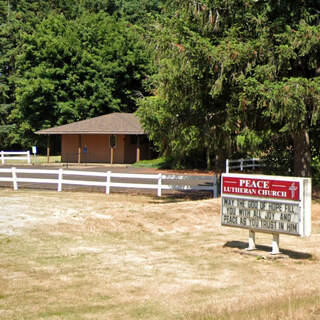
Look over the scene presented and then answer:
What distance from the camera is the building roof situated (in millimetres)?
45656

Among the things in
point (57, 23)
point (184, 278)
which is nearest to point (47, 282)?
point (184, 278)

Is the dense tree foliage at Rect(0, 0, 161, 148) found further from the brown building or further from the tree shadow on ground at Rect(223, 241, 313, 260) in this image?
the tree shadow on ground at Rect(223, 241, 313, 260)

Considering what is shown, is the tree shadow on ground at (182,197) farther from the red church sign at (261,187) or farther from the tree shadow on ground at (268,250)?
the red church sign at (261,187)

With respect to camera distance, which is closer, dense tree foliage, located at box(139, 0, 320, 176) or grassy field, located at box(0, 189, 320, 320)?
grassy field, located at box(0, 189, 320, 320)

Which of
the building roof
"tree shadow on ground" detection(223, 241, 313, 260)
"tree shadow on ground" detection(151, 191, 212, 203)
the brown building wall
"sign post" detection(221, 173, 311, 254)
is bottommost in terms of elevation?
"tree shadow on ground" detection(223, 241, 313, 260)

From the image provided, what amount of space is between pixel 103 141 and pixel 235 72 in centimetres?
3156

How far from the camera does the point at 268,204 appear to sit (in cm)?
1133

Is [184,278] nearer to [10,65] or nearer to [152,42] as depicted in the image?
[152,42]

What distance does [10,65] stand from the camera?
242 ft

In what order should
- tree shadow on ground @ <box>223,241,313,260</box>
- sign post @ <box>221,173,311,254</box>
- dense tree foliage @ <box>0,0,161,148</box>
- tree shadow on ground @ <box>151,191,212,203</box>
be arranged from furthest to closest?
dense tree foliage @ <box>0,0,161,148</box>
tree shadow on ground @ <box>151,191,212,203</box>
tree shadow on ground @ <box>223,241,313,260</box>
sign post @ <box>221,173,311,254</box>

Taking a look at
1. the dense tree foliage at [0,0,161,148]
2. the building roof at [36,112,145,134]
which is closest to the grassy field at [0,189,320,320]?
the building roof at [36,112,145,134]

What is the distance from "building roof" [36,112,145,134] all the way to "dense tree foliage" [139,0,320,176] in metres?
23.8

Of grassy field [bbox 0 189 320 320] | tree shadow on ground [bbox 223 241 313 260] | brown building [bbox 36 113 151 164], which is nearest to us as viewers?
grassy field [bbox 0 189 320 320]

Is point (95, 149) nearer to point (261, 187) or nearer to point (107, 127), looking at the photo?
point (107, 127)
